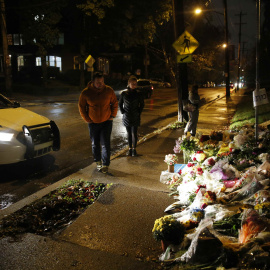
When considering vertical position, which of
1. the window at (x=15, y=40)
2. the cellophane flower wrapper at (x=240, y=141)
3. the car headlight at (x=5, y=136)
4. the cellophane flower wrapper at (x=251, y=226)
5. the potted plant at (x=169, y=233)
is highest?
the window at (x=15, y=40)

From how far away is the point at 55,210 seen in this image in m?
4.88

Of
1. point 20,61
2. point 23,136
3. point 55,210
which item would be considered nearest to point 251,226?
point 55,210

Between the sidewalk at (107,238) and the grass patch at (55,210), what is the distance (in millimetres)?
202

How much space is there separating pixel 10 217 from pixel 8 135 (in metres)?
2.17

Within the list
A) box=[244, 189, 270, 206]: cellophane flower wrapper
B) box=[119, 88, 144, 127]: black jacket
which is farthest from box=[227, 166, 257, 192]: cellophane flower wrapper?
box=[119, 88, 144, 127]: black jacket

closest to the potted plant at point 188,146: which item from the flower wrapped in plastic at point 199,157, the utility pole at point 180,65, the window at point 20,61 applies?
the flower wrapped in plastic at point 199,157

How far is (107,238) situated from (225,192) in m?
1.88

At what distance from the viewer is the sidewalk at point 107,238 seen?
3.49 m

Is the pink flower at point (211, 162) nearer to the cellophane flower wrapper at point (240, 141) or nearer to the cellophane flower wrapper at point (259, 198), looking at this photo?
the cellophane flower wrapper at point (240, 141)

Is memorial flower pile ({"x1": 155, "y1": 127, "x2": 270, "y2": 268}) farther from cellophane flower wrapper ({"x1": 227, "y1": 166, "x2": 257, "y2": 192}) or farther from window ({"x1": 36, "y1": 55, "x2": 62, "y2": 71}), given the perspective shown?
window ({"x1": 36, "y1": 55, "x2": 62, "y2": 71})

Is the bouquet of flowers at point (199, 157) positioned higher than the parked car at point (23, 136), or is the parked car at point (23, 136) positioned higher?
the parked car at point (23, 136)

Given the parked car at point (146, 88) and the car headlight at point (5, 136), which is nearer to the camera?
the car headlight at point (5, 136)

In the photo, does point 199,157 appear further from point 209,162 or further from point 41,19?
point 41,19

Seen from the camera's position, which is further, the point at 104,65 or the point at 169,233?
the point at 104,65
